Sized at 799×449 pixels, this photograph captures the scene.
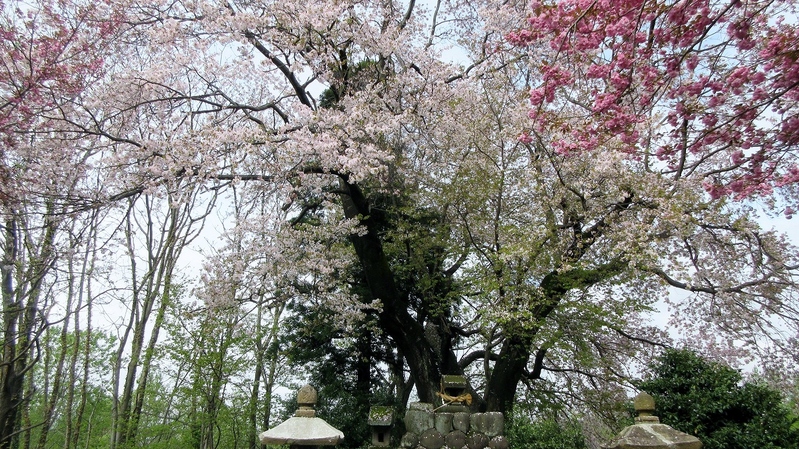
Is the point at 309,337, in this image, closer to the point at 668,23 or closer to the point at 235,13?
the point at 235,13

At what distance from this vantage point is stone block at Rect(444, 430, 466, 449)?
655 centimetres

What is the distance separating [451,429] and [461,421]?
0.18 m

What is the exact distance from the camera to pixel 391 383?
12016mm

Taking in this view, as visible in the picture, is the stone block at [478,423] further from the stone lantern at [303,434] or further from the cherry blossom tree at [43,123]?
the cherry blossom tree at [43,123]

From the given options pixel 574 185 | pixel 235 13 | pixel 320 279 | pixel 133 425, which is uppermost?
pixel 235 13

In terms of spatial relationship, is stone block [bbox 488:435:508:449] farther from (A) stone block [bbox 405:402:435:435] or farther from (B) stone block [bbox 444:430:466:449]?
(A) stone block [bbox 405:402:435:435]

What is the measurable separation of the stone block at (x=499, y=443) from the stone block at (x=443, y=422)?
0.63 m

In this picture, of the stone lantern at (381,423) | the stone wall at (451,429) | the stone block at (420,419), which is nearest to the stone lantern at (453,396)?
the stone wall at (451,429)

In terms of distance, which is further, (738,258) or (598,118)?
(738,258)

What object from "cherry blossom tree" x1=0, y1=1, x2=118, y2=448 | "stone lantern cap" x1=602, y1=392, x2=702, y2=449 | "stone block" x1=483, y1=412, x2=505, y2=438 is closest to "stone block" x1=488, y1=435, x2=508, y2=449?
"stone block" x1=483, y1=412, x2=505, y2=438

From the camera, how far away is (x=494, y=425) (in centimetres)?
652

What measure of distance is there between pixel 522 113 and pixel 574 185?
1.41 m

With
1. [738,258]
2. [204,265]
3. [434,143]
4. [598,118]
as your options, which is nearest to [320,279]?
[204,265]

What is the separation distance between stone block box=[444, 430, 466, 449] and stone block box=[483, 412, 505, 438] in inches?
12.9
